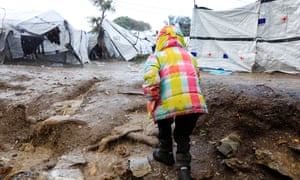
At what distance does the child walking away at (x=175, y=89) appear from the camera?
208 cm

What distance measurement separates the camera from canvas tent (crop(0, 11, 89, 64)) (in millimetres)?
10875

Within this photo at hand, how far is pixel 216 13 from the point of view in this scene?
8109 mm

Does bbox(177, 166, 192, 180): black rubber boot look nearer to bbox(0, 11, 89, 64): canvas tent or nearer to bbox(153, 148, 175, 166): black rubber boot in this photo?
bbox(153, 148, 175, 166): black rubber boot

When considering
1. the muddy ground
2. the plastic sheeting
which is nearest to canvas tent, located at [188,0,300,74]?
the muddy ground

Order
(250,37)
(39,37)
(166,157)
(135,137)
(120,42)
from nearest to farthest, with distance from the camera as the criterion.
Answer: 1. (166,157)
2. (135,137)
3. (250,37)
4. (39,37)
5. (120,42)

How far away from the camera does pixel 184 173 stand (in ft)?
7.13

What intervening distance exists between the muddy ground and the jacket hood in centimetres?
109

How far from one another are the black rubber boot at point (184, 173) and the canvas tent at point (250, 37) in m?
5.37

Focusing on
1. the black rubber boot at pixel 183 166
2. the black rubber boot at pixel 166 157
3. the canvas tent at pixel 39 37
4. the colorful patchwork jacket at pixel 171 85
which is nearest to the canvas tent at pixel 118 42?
the canvas tent at pixel 39 37

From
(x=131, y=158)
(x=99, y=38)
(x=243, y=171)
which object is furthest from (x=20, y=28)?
(x=243, y=171)

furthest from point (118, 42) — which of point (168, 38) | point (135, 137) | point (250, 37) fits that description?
point (168, 38)

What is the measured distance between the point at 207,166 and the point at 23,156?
2121mm

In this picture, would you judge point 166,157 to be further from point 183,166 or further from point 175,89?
point 175,89

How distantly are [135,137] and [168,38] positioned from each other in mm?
1241
